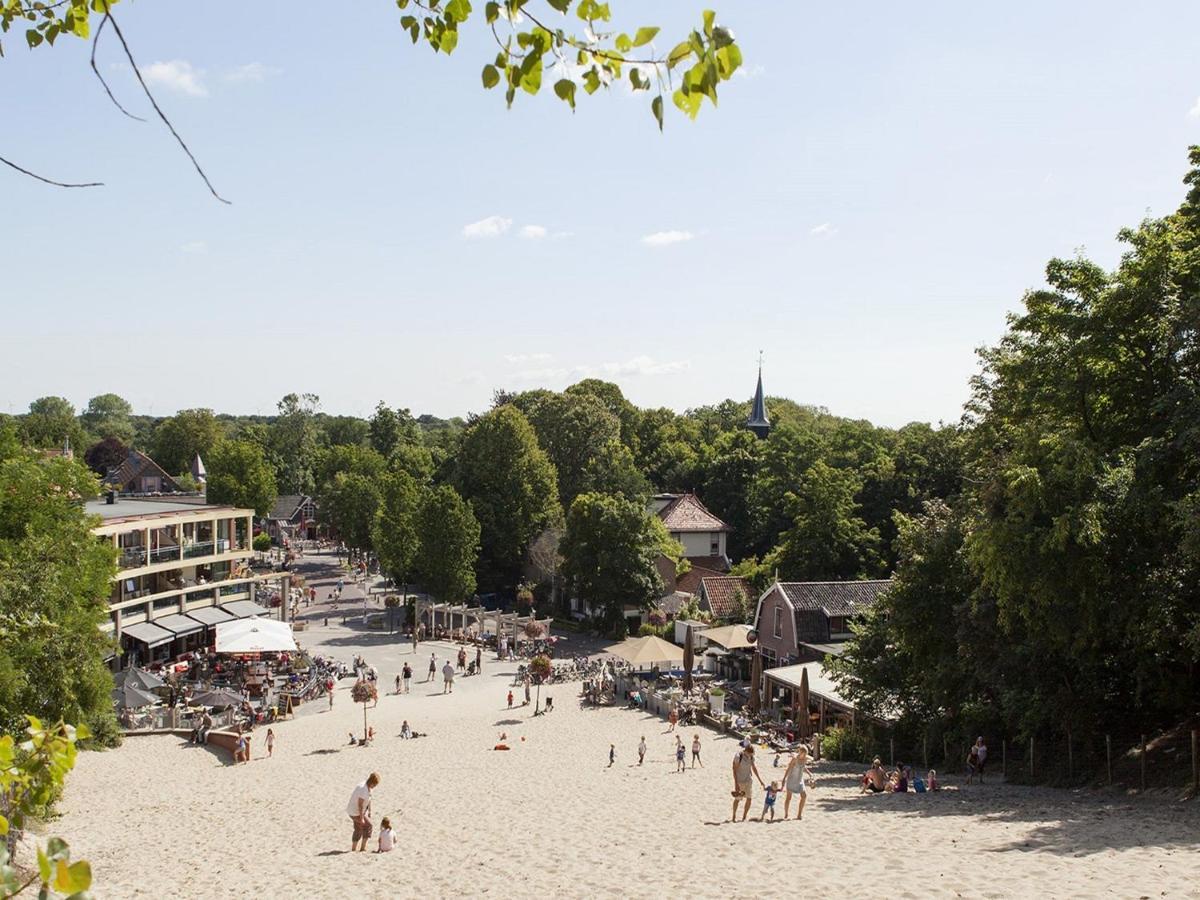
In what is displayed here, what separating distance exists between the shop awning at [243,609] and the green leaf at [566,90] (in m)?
42.6

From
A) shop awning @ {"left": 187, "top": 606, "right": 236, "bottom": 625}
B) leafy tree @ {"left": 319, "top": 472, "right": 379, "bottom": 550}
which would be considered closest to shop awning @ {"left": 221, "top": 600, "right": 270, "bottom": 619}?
shop awning @ {"left": 187, "top": 606, "right": 236, "bottom": 625}

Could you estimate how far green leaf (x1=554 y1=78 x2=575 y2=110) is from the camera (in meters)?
3.71

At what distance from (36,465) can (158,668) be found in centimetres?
1236

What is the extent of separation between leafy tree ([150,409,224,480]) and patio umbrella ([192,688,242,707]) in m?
82.6

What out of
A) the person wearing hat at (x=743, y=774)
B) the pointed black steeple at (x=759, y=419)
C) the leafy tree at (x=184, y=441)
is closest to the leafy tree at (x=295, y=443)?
the leafy tree at (x=184, y=441)

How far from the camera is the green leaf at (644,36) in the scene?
3.48m

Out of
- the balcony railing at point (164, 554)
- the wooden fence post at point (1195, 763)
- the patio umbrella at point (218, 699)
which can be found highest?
the balcony railing at point (164, 554)

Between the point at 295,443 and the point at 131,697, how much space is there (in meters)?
82.4

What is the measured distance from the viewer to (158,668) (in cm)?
3653

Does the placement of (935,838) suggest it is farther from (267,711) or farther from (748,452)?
(748,452)

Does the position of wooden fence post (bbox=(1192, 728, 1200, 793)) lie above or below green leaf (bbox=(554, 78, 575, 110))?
below

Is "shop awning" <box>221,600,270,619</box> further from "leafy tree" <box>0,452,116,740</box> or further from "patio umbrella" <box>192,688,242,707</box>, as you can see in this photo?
"leafy tree" <box>0,452,116,740</box>

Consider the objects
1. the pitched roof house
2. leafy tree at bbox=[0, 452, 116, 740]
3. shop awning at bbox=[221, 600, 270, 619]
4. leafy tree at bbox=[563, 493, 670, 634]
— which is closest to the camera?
leafy tree at bbox=[0, 452, 116, 740]

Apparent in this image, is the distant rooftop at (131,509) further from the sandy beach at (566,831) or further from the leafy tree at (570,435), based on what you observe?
the leafy tree at (570,435)
